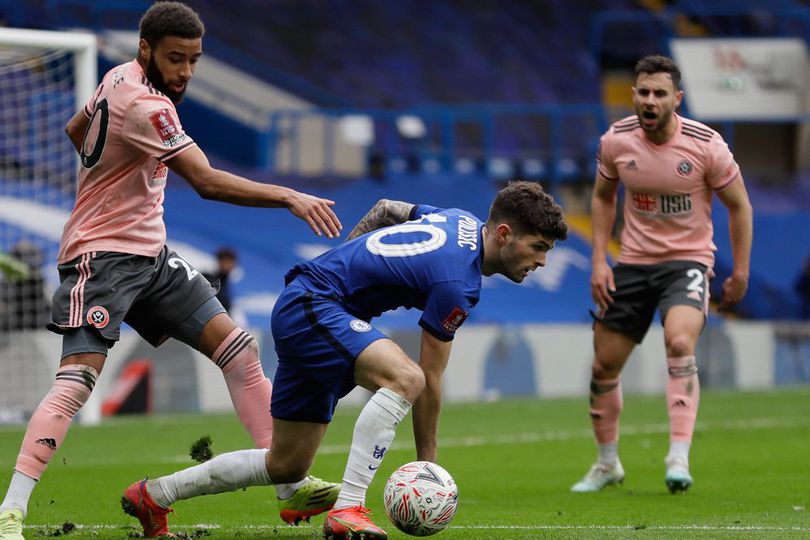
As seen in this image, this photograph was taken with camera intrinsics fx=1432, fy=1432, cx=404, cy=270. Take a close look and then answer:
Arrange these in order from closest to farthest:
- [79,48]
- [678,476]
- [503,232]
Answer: [503,232], [678,476], [79,48]

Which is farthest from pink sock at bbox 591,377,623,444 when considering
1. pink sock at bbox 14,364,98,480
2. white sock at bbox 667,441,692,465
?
pink sock at bbox 14,364,98,480

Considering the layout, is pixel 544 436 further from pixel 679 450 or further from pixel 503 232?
pixel 503 232

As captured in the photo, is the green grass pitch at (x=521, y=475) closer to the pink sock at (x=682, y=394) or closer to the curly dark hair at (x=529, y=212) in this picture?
the pink sock at (x=682, y=394)

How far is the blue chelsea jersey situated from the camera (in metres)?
5.60

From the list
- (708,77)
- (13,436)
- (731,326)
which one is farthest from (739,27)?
(13,436)

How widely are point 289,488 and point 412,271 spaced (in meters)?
1.16

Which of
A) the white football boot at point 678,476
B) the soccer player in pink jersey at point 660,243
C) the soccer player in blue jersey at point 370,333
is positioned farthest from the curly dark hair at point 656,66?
the soccer player in blue jersey at point 370,333

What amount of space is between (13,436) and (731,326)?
36.1 ft

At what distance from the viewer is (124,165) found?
6.14 metres

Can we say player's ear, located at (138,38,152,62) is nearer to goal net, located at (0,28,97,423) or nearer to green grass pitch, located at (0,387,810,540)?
green grass pitch, located at (0,387,810,540)

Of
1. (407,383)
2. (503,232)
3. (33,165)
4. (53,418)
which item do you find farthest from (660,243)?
(33,165)

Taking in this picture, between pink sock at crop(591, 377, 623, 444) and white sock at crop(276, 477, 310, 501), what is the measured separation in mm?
2873

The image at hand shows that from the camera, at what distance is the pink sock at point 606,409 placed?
8531 millimetres

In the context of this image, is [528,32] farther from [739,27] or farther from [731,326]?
[731,326]
